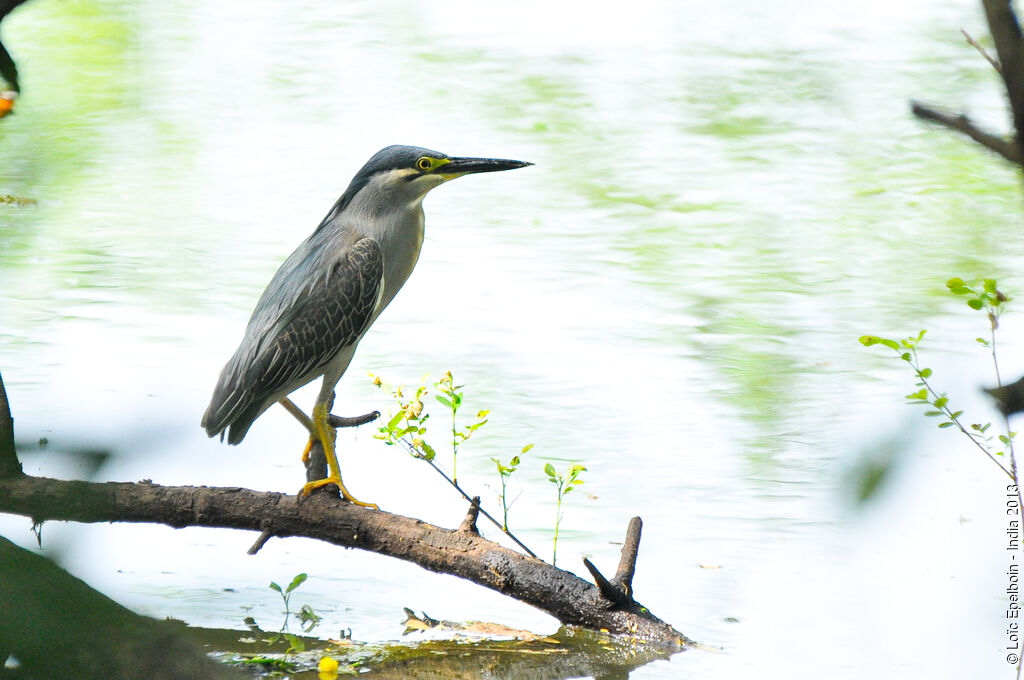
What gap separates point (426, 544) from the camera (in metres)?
3.01

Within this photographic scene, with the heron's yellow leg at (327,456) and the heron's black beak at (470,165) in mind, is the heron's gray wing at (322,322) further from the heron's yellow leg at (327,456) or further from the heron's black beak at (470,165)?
the heron's black beak at (470,165)

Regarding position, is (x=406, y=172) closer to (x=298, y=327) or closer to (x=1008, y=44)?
(x=298, y=327)

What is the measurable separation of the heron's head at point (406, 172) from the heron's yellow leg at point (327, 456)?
0.61 metres

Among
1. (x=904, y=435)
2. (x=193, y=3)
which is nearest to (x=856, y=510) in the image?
(x=904, y=435)

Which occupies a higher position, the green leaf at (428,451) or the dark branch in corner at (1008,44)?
the dark branch in corner at (1008,44)

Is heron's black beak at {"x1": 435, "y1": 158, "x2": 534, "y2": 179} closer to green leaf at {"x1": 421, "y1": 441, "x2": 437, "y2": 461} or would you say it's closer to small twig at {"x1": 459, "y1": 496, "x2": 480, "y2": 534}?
green leaf at {"x1": 421, "y1": 441, "x2": 437, "y2": 461}

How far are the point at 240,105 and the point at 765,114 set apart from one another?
10.9 ft

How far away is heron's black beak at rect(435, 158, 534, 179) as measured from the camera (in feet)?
11.0

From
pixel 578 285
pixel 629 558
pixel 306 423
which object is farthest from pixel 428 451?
pixel 578 285

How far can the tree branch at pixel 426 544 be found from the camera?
2955 mm

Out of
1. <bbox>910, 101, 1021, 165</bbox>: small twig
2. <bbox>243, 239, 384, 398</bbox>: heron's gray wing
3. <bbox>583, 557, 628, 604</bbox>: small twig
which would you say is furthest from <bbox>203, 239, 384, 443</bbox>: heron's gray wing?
<bbox>910, 101, 1021, 165</bbox>: small twig

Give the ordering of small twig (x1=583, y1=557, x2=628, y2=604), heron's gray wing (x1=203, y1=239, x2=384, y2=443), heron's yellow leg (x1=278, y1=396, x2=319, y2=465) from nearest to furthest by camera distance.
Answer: small twig (x1=583, y1=557, x2=628, y2=604) < heron's gray wing (x1=203, y1=239, x2=384, y2=443) < heron's yellow leg (x1=278, y1=396, x2=319, y2=465)

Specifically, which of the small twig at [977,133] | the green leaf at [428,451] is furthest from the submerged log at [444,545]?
the small twig at [977,133]

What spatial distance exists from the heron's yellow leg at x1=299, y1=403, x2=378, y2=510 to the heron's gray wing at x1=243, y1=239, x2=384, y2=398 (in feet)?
0.36
